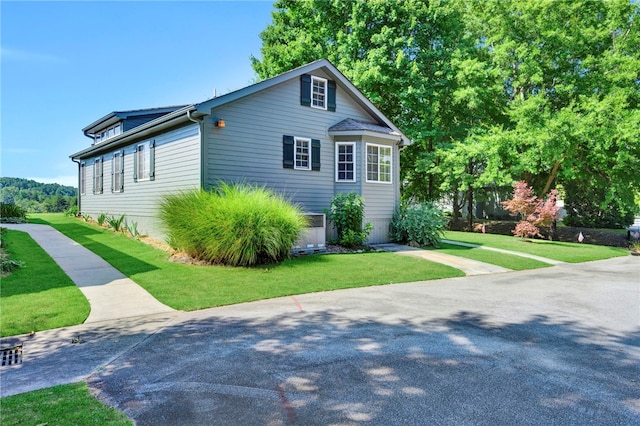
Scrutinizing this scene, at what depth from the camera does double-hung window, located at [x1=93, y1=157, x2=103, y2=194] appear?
19164 mm

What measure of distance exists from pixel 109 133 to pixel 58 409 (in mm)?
21304

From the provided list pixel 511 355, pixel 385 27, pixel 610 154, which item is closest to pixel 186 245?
pixel 511 355

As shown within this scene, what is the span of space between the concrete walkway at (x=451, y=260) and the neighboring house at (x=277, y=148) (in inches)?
63.6

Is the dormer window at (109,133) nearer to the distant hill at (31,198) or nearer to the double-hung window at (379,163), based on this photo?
the distant hill at (31,198)

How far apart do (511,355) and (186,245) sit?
791 cm

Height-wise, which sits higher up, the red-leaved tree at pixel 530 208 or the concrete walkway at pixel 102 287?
the red-leaved tree at pixel 530 208

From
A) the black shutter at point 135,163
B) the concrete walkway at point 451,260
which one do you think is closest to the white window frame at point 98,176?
the black shutter at point 135,163

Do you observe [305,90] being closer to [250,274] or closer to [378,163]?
[378,163]

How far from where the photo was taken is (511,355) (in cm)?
412

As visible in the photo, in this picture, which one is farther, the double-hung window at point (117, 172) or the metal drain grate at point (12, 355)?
the double-hung window at point (117, 172)

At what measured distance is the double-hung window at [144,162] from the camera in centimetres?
1409

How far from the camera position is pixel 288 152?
13.4m

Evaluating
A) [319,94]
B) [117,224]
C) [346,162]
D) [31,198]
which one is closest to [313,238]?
[346,162]

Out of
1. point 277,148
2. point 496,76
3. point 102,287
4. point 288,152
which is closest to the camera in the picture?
point 102,287
